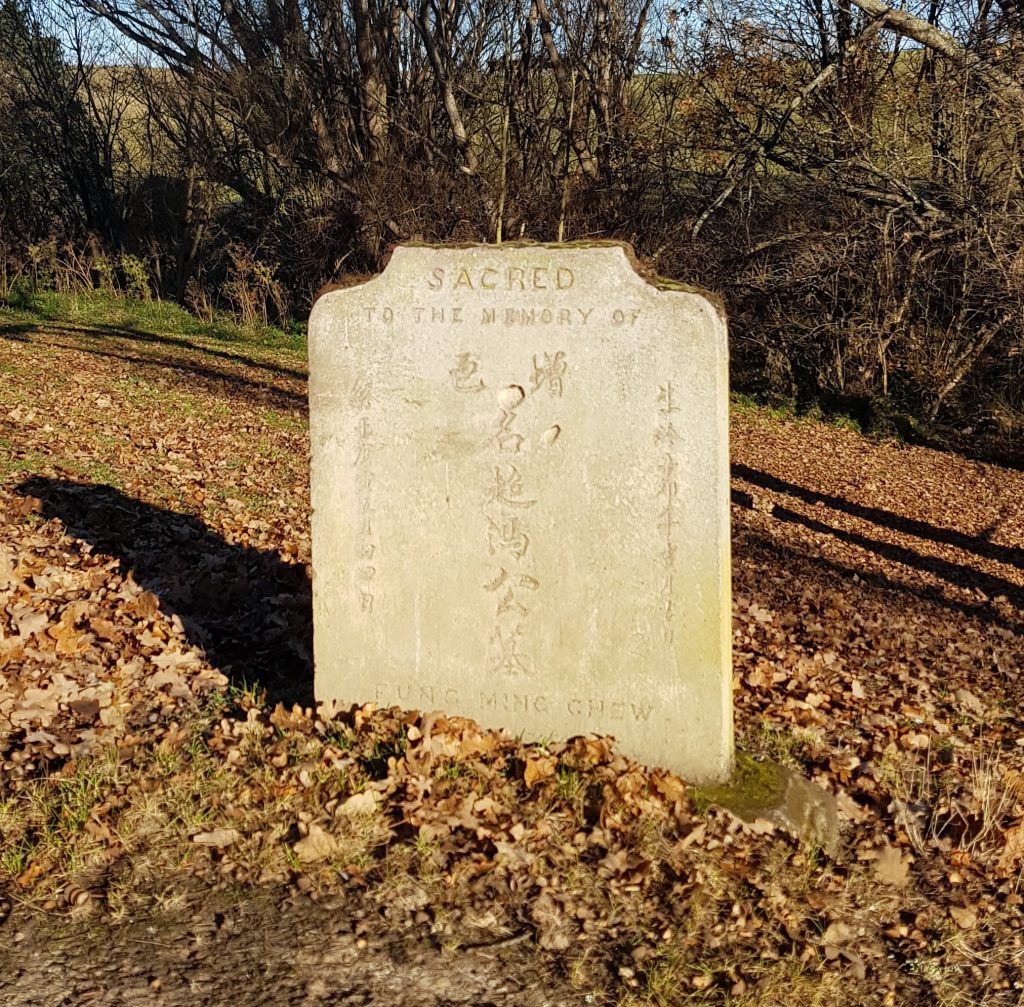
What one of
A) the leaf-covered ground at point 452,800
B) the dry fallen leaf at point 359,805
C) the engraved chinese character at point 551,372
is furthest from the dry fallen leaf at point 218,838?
the engraved chinese character at point 551,372

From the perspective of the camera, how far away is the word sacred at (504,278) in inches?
169

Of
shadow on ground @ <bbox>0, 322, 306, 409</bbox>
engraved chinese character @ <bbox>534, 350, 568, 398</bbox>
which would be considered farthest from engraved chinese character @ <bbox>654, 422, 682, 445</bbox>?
shadow on ground @ <bbox>0, 322, 306, 409</bbox>

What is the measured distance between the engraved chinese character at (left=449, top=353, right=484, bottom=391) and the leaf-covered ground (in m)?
1.32

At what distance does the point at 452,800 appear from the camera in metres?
4.09

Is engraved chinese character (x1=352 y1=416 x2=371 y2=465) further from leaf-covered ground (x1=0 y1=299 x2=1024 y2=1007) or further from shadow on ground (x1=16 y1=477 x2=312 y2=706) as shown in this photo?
shadow on ground (x1=16 y1=477 x2=312 y2=706)

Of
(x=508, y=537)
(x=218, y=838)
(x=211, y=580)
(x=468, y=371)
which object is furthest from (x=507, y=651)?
(x=211, y=580)

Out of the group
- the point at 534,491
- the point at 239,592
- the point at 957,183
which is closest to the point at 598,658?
the point at 534,491

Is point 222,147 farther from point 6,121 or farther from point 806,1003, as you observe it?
point 806,1003

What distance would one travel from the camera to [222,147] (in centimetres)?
2206

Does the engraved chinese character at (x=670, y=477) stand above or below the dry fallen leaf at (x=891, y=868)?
above

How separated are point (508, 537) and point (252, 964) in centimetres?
182

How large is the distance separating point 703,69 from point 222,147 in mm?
9579

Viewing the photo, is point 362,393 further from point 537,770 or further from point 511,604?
point 537,770

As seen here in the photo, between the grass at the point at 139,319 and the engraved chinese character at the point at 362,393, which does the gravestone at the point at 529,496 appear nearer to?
the engraved chinese character at the point at 362,393
